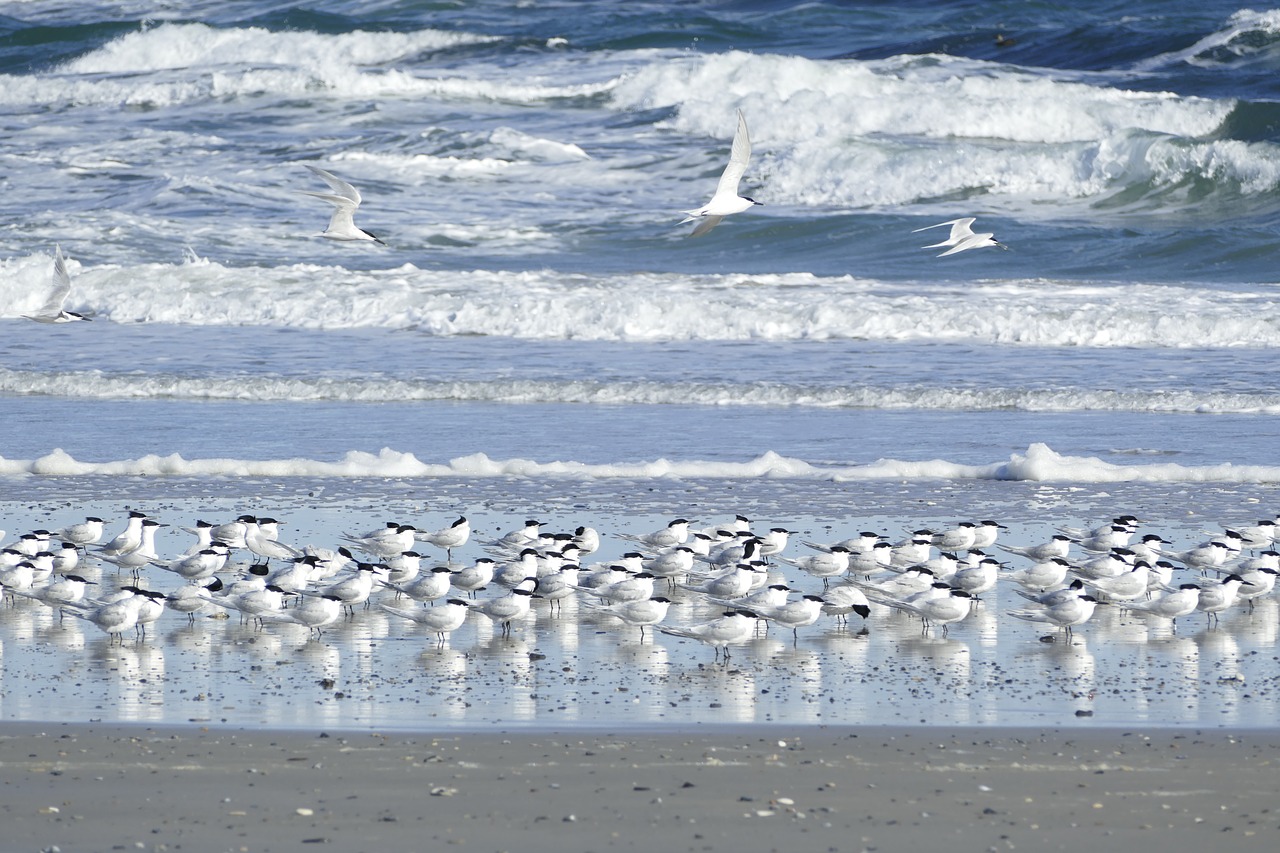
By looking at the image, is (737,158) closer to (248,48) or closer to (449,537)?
(449,537)

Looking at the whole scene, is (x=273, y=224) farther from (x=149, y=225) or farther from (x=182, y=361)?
(x=182, y=361)

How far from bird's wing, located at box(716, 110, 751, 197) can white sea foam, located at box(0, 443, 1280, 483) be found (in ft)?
7.16

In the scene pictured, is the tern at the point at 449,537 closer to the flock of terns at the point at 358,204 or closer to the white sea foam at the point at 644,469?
the white sea foam at the point at 644,469

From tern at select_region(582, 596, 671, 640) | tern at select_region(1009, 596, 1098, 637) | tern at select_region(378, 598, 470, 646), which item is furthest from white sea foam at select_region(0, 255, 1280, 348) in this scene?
tern at select_region(378, 598, 470, 646)

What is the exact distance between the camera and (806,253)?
1113 inches

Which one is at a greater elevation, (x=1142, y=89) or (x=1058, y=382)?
(x=1142, y=89)

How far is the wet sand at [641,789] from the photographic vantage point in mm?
5715

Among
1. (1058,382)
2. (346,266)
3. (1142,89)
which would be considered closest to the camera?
(1058,382)

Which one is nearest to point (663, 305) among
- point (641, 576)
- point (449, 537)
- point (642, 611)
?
point (449, 537)

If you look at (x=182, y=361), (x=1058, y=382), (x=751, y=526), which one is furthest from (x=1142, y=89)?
(x=751, y=526)

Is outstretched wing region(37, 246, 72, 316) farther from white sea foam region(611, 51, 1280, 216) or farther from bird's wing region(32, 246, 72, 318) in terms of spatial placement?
white sea foam region(611, 51, 1280, 216)

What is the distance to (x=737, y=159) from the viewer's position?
500 inches

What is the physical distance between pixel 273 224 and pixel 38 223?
3.77 meters

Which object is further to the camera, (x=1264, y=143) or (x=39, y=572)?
(x=1264, y=143)
